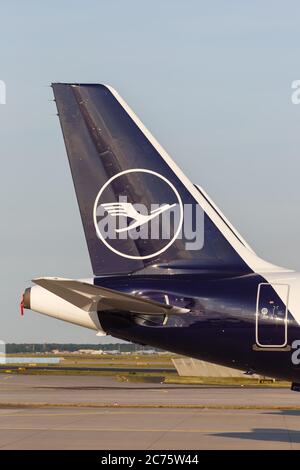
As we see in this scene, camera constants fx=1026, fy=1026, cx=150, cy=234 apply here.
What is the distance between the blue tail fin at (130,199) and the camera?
2569 centimetres

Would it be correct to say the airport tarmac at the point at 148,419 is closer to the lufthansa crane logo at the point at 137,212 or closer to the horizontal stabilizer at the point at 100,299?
the horizontal stabilizer at the point at 100,299

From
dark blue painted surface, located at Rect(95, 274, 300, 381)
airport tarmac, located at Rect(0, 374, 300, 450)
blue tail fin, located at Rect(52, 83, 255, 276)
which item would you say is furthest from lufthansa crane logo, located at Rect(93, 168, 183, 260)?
airport tarmac, located at Rect(0, 374, 300, 450)

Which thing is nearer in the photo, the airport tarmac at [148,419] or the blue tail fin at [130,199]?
the blue tail fin at [130,199]

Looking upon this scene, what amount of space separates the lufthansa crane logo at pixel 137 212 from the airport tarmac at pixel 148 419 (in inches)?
214

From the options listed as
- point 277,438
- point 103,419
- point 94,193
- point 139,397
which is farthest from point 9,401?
point 94,193

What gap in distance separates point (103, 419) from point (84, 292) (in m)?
13.1

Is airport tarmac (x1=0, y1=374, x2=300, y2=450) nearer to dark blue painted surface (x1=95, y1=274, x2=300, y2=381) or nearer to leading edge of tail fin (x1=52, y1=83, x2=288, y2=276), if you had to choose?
dark blue painted surface (x1=95, y1=274, x2=300, y2=381)

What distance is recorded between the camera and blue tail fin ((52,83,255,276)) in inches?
1011

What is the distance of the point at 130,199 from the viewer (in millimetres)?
25750

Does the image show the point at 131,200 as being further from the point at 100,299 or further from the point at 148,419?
the point at 148,419

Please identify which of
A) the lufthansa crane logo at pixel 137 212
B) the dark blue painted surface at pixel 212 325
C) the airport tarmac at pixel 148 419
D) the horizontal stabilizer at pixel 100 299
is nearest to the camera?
the horizontal stabilizer at pixel 100 299

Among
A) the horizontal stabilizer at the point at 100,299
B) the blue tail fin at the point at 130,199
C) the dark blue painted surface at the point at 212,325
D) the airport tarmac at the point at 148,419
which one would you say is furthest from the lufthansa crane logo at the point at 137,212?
the airport tarmac at the point at 148,419

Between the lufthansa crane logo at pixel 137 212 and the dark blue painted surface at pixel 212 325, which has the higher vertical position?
the lufthansa crane logo at pixel 137 212
